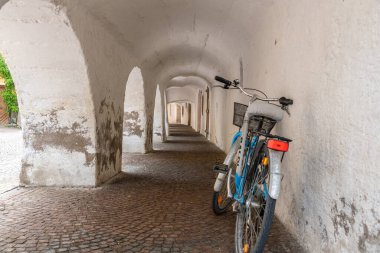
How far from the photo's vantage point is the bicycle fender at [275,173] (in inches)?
88.4

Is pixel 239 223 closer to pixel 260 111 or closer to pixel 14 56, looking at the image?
pixel 260 111

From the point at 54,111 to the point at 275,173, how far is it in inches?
142

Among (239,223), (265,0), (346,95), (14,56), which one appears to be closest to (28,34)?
(14,56)

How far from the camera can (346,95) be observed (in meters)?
2.16

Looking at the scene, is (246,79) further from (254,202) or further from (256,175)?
(254,202)

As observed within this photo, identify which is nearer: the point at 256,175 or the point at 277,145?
the point at 277,145

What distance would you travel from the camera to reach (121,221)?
11.2ft

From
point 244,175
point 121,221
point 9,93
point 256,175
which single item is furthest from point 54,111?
point 9,93

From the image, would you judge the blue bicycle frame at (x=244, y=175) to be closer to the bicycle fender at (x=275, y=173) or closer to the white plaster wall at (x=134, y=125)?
the bicycle fender at (x=275, y=173)

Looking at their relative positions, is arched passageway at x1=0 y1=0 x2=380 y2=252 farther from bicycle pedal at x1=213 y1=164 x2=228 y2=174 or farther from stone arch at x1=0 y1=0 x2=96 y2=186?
bicycle pedal at x1=213 y1=164 x2=228 y2=174

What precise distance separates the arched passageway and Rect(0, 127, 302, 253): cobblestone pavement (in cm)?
50

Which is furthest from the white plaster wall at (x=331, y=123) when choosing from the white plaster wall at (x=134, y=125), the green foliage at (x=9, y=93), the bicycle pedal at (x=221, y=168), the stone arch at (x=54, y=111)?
the green foliage at (x=9, y=93)

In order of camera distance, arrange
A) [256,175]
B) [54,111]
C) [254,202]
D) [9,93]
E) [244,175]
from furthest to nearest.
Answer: [9,93] < [54,111] < [244,175] < [256,175] < [254,202]

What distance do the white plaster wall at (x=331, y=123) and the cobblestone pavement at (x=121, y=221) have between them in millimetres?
467
